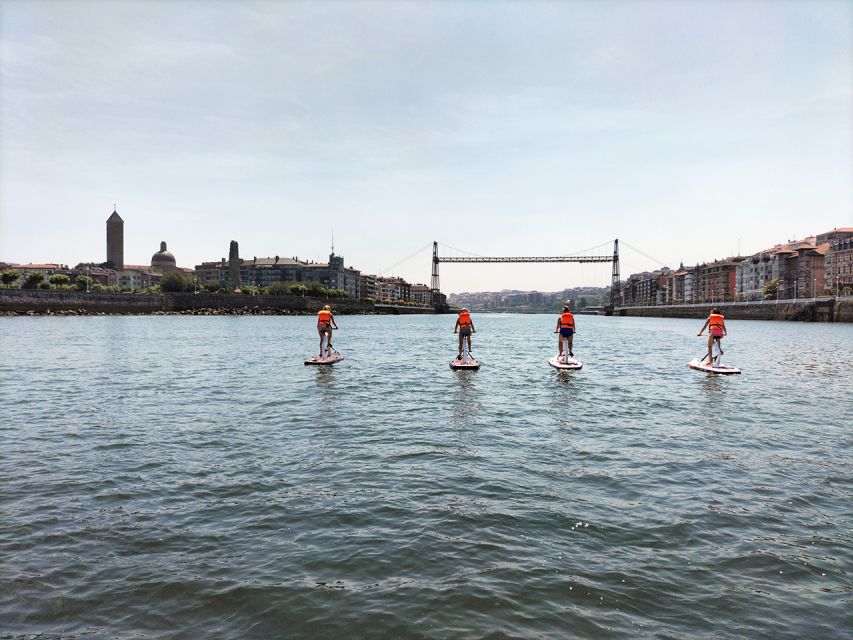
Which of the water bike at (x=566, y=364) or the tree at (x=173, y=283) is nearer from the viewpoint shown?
the water bike at (x=566, y=364)

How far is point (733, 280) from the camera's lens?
192500mm

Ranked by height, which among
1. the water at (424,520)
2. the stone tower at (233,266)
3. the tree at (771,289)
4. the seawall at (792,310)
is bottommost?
the water at (424,520)

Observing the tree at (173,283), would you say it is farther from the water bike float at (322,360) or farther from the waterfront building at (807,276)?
the waterfront building at (807,276)

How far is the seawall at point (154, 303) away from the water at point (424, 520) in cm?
9641

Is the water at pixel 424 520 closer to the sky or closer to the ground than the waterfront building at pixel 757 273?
closer to the ground

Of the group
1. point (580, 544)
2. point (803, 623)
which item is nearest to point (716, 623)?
point (803, 623)

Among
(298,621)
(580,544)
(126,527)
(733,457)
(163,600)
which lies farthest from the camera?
(733,457)

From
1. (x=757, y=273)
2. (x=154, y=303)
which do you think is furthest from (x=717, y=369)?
(x=757, y=273)

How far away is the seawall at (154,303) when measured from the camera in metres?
94.6

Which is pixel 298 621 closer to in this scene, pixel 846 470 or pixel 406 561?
pixel 406 561

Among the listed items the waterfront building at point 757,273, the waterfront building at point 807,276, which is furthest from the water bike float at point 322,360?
the waterfront building at point 757,273

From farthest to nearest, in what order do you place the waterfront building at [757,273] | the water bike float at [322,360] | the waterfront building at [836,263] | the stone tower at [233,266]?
the waterfront building at [757,273] → the stone tower at [233,266] → the waterfront building at [836,263] → the water bike float at [322,360]

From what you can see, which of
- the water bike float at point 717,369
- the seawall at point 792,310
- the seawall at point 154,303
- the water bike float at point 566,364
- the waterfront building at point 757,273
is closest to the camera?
the water bike float at point 717,369

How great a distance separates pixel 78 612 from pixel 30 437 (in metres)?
8.20
